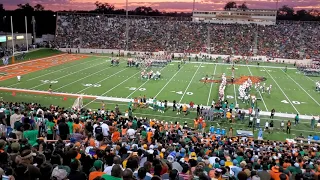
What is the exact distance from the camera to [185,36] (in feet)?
197

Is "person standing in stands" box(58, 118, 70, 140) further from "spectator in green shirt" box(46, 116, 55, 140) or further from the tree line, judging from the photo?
the tree line

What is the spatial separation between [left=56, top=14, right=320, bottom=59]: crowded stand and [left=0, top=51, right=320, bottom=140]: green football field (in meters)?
15.4

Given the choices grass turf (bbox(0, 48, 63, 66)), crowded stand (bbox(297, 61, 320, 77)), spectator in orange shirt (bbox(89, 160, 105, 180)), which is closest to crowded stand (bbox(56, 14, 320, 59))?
grass turf (bbox(0, 48, 63, 66))

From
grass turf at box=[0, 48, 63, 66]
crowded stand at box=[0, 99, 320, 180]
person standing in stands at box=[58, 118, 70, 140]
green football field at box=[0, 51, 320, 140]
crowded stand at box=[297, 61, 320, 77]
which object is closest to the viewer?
crowded stand at box=[0, 99, 320, 180]

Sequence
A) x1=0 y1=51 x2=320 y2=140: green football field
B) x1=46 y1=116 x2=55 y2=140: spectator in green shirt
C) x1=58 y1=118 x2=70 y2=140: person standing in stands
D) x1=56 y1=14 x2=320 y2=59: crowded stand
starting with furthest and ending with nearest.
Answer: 1. x1=56 y1=14 x2=320 y2=59: crowded stand
2. x1=0 y1=51 x2=320 y2=140: green football field
3. x1=46 y1=116 x2=55 y2=140: spectator in green shirt
4. x1=58 y1=118 x2=70 y2=140: person standing in stands

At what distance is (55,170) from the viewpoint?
521cm

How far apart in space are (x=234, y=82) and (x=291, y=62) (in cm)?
2128

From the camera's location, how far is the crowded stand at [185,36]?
54.4m

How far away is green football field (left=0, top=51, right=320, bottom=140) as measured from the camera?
2236 centimetres

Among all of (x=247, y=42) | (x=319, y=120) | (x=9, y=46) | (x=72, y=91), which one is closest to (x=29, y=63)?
(x=9, y=46)

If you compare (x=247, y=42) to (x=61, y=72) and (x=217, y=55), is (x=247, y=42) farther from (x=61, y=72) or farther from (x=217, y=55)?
(x=61, y=72)

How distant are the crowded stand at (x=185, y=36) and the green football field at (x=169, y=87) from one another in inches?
608

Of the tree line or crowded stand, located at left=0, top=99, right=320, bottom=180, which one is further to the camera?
the tree line

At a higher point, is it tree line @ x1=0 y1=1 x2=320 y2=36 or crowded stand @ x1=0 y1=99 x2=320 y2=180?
tree line @ x1=0 y1=1 x2=320 y2=36
